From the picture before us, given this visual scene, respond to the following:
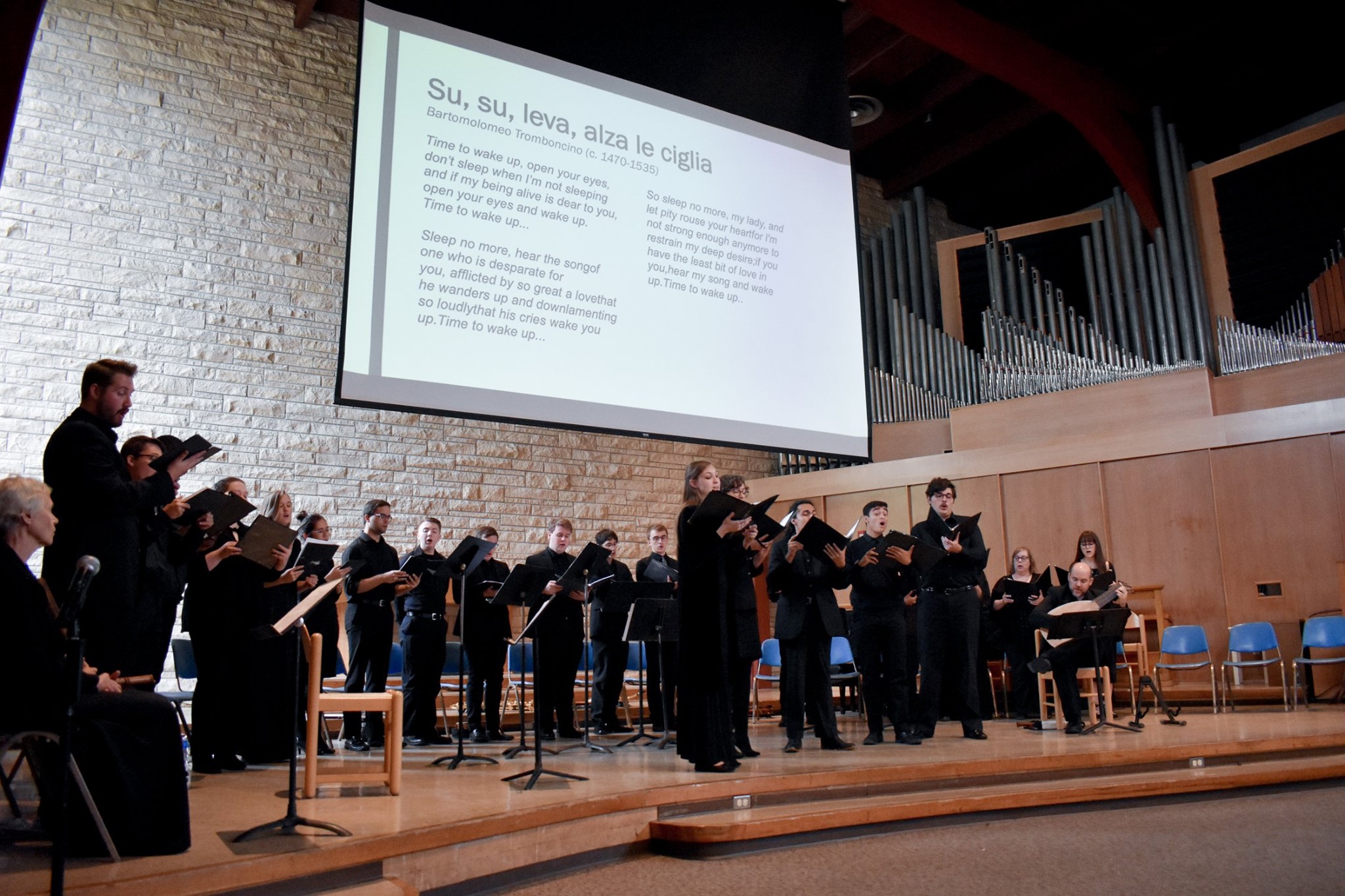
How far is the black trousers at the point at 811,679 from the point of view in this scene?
5387mm

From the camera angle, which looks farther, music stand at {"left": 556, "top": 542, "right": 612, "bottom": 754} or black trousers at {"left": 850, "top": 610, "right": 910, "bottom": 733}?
black trousers at {"left": 850, "top": 610, "right": 910, "bottom": 733}

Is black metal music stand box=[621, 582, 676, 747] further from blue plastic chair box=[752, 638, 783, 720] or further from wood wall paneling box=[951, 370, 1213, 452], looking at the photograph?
wood wall paneling box=[951, 370, 1213, 452]

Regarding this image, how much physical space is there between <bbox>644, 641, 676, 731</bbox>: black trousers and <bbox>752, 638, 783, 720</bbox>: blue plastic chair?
3.09 feet

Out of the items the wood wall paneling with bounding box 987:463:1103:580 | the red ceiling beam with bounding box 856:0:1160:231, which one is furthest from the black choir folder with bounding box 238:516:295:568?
the wood wall paneling with bounding box 987:463:1103:580

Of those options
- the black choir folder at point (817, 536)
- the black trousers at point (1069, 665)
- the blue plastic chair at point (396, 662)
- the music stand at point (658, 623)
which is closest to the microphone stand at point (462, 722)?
the blue plastic chair at point (396, 662)

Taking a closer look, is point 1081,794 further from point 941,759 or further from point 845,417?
point 845,417

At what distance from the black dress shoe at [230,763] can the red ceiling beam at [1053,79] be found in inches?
284

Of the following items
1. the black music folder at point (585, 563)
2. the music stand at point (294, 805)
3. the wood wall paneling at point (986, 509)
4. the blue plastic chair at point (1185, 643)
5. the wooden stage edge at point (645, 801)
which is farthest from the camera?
the wood wall paneling at point (986, 509)

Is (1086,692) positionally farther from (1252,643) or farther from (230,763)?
(230,763)

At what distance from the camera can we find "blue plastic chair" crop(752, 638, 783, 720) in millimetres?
7941

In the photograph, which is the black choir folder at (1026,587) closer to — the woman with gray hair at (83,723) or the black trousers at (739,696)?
the black trousers at (739,696)

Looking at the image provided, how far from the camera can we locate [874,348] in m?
11.4

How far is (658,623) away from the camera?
19.5ft

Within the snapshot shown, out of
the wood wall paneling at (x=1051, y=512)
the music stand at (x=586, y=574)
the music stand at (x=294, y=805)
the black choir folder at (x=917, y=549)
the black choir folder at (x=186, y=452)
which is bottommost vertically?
the music stand at (x=294, y=805)
